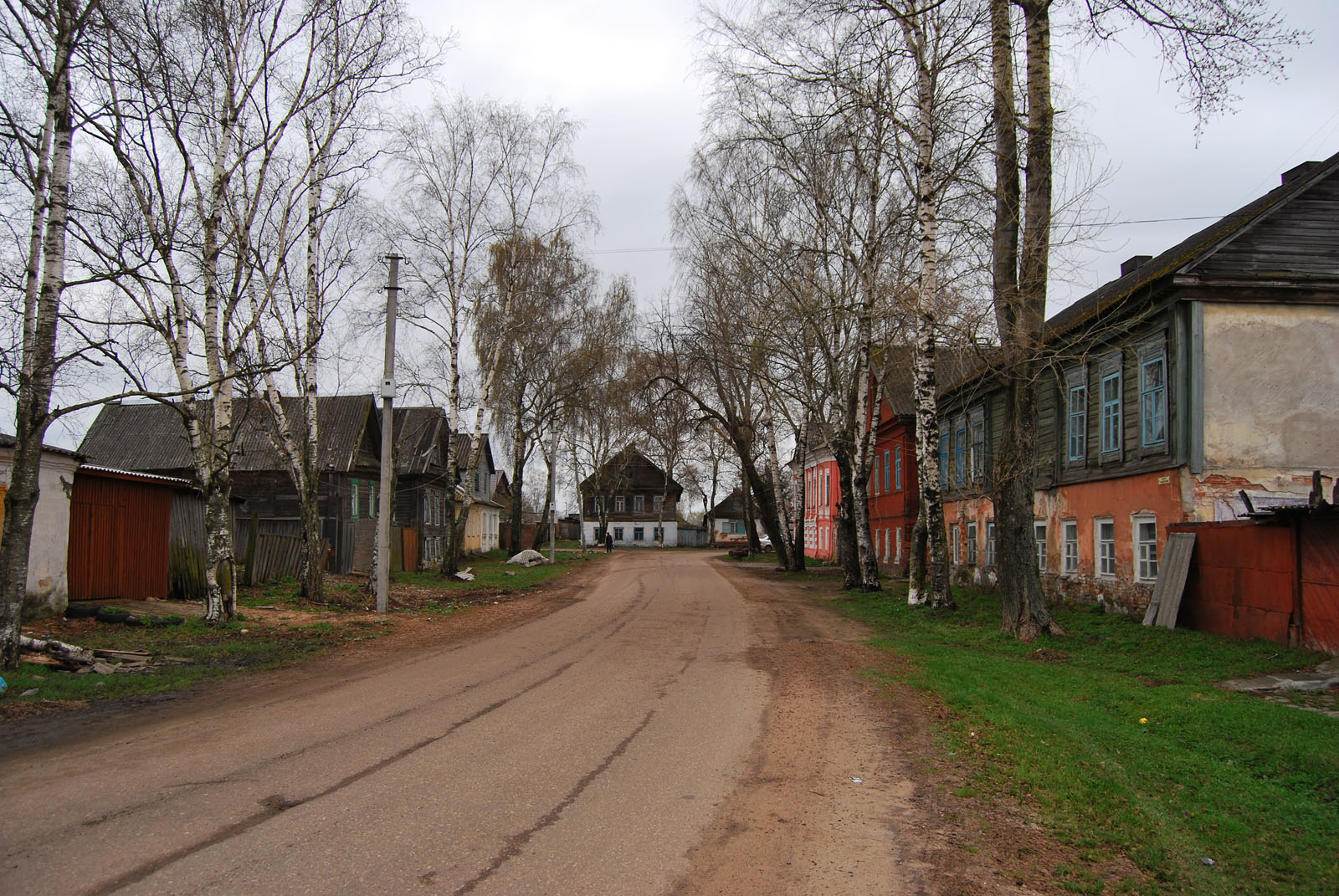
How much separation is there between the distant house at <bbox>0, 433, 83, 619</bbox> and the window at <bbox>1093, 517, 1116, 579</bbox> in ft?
61.8

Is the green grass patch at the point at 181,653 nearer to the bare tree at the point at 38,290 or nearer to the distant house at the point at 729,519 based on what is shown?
the bare tree at the point at 38,290

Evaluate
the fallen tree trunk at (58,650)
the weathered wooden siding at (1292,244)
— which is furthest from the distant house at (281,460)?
the weathered wooden siding at (1292,244)

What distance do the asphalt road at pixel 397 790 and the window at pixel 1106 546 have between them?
1051 cm

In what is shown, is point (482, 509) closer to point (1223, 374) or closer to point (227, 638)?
point (227, 638)

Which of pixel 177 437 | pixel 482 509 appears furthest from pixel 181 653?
pixel 482 509

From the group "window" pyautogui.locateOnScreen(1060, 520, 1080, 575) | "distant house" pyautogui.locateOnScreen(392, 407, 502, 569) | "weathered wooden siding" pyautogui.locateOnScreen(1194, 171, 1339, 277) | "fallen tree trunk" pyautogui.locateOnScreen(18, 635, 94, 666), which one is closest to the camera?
"fallen tree trunk" pyautogui.locateOnScreen(18, 635, 94, 666)

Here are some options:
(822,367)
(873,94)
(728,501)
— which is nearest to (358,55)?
(873,94)

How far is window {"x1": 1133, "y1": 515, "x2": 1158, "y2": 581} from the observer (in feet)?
51.4

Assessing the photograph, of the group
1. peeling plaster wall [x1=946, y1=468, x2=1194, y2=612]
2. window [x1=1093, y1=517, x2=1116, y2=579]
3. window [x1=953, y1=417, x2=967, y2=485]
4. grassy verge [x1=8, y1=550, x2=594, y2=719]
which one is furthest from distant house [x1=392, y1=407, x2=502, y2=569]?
window [x1=1093, y1=517, x2=1116, y2=579]

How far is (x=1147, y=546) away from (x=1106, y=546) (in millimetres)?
1621

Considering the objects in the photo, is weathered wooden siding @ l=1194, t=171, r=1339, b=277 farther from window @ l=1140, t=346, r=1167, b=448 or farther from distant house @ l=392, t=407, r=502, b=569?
distant house @ l=392, t=407, r=502, b=569

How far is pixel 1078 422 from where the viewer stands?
753 inches

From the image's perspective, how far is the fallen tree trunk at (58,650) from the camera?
10000 millimetres

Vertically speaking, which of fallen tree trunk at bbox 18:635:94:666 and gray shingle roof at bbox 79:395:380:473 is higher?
gray shingle roof at bbox 79:395:380:473
